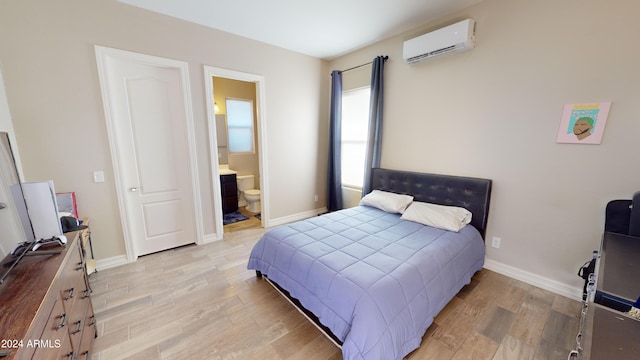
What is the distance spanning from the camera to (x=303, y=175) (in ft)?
13.5

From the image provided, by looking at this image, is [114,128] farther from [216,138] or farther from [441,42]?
[441,42]

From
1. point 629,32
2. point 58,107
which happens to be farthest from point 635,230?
point 58,107

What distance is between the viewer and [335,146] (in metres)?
3.99

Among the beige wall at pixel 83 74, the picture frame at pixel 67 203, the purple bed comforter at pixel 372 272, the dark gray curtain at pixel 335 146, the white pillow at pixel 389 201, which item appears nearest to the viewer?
the purple bed comforter at pixel 372 272

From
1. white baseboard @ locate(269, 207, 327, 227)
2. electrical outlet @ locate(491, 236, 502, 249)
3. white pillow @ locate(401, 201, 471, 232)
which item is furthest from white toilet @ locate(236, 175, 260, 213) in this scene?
electrical outlet @ locate(491, 236, 502, 249)

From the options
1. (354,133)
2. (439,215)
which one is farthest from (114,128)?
(439,215)

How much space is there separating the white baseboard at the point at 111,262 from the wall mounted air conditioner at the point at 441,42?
4061 millimetres

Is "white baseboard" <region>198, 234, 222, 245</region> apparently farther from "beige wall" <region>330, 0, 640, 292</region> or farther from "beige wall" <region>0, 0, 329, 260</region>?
"beige wall" <region>330, 0, 640, 292</region>

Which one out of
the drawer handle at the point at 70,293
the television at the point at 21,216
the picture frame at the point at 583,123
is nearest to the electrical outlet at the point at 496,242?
the picture frame at the point at 583,123

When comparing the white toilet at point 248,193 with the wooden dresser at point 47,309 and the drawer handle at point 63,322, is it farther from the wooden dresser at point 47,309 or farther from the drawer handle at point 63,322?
the drawer handle at point 63,322

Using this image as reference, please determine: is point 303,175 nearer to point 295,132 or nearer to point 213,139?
point 295,132

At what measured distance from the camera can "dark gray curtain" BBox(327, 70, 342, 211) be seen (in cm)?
385

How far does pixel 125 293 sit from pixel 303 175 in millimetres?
2715

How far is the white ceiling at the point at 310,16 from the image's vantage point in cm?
237
